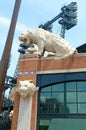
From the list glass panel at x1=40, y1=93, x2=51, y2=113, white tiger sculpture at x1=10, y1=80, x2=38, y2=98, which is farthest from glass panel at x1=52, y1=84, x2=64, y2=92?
white tiger sculpture at x1=10, y1=80, x2=38, y2=98

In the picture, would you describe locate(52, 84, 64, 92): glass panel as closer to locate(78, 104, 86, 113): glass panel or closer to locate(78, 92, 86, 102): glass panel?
locate(78, 92, 86, 102): glass panel

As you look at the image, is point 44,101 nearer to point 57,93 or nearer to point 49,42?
point 57,93

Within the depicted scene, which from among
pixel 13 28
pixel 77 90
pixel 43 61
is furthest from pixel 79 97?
pixel 13 28

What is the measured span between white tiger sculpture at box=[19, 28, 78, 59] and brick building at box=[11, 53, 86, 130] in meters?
0.57

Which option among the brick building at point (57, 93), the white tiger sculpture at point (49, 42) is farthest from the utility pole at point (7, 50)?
the white tiger sculpture at point (49, 42)

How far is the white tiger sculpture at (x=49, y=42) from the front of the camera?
20.2 m

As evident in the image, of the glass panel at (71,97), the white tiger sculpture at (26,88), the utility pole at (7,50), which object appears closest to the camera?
the utility pole at (7,50)

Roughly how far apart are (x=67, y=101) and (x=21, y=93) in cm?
297

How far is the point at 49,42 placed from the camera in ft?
70.2

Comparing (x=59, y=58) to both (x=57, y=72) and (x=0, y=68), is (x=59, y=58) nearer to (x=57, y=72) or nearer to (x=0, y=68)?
(x=57, y=72)

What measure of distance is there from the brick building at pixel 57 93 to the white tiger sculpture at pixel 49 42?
1.88 ft

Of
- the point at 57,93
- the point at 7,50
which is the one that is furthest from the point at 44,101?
the point at 7,50

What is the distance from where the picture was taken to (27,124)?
18.7 m

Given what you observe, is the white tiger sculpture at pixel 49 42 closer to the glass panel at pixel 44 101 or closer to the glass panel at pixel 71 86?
the glass panel at pixel 71 86
